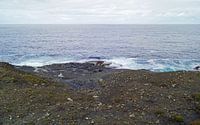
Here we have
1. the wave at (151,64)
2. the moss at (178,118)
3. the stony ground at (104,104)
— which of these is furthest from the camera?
the wave at (151,64)

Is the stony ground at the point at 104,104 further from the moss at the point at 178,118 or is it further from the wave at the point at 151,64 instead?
the wave at the point at 151,64

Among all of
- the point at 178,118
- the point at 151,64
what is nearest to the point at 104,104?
the point at 178,118

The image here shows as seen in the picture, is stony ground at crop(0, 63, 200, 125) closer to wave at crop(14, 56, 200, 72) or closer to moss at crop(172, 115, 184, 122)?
moss at crop(172, 115, 184, 122)

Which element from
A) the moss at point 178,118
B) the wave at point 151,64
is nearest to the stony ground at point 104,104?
the moss at point 178,118

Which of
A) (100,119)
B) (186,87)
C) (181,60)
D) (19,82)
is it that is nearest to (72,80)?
(19,82)

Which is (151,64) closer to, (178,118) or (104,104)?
(104,104)

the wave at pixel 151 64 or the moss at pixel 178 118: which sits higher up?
the moss at pixel 178 118

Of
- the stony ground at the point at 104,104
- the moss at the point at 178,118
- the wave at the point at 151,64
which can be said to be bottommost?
the wave at the point at 151,64

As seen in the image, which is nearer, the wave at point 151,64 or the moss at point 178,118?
the moss at point 178,118

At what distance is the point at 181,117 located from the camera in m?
22.6

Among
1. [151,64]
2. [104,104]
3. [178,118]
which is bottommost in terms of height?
[151,64]

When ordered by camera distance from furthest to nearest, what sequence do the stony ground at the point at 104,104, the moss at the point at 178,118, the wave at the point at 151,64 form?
the wave at the point at 151,64, the moss at the point at 178,118, the stony ground at the point at 104,104

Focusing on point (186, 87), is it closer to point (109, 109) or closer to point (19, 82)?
point (109, 109)

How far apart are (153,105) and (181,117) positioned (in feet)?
10.1
